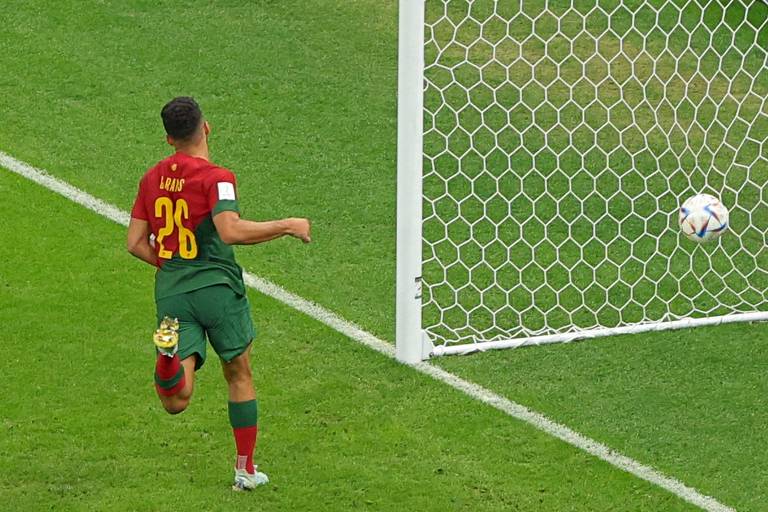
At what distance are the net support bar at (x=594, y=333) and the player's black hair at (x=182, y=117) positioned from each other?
2248 mm

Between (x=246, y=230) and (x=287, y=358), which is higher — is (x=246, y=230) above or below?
above

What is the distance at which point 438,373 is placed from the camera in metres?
7.33

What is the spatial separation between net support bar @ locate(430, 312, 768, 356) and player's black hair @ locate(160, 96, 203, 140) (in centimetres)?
225

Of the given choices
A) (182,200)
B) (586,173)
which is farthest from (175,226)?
(586,173)

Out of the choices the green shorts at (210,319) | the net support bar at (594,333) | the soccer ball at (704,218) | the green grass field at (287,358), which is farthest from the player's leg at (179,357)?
the soccer ball at (704,218)

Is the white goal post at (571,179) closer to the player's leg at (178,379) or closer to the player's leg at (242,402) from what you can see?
the player's leg at (242,402)

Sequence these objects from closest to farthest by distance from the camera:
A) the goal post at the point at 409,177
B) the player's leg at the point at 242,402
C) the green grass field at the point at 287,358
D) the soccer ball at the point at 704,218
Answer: the player's leg at the point at 242,402 → the green grass field at the point at 287,358 → the goal post at the point at 409,177 → the soccer ball at the point at 704,218

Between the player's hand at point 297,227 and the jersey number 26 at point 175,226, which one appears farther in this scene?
the jersey number 26 at point 175,226

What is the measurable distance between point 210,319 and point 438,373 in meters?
1.78

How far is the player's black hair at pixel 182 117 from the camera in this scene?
5.69 metres

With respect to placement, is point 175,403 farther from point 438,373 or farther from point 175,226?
point 438,373

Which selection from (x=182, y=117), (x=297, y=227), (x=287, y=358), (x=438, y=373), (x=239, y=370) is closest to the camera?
(x=297, y=227)

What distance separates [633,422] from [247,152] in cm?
361

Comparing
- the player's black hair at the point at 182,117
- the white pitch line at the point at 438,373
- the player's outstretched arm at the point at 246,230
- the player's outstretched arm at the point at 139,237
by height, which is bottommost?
the white pitch line at the point at 438,373
